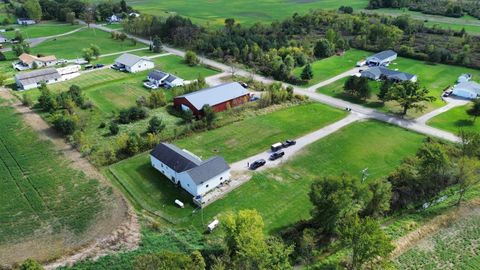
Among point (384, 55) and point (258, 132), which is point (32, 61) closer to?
point (258, 132)

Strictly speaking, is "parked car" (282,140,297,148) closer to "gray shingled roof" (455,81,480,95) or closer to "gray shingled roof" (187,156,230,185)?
"gray shingled roof" (187,156,230,185)

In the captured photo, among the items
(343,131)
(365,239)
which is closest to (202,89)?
(343,131)

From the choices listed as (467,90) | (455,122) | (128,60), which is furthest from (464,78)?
(128,60)

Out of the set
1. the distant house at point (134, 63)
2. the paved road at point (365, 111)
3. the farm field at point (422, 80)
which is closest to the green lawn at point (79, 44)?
the distant house at point (134, 63)

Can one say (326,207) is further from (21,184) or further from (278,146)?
(21,184)

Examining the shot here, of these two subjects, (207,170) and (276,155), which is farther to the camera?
(276,155)

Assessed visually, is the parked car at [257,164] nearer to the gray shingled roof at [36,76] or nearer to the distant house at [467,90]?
the distant house at [467,90]

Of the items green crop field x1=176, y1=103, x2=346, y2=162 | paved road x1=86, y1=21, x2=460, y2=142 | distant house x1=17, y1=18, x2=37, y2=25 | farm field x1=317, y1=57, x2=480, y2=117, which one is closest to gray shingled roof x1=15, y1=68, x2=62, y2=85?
paved road x1=86, y1=21, x2=460, y2=142
